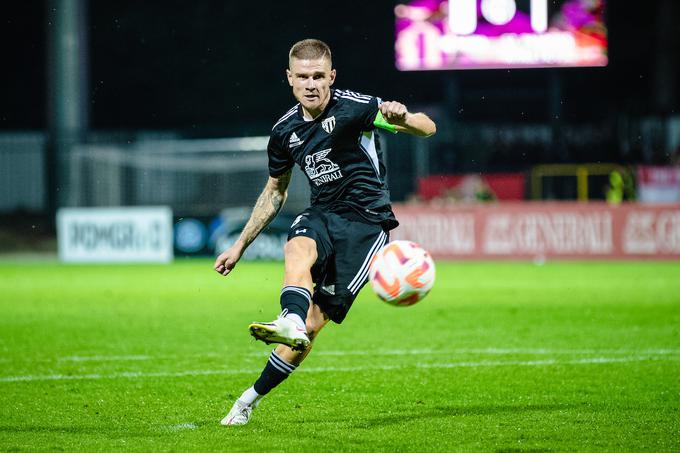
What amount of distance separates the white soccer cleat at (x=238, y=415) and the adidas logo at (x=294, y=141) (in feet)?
5.18

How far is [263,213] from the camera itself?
275 inches

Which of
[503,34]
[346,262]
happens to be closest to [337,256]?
[346,262]

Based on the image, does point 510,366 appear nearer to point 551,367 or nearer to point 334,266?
point 551,367

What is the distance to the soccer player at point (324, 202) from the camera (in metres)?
6.45

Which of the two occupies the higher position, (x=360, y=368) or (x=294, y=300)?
(x=294, y=300)

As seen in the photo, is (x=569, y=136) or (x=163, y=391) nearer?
(x=163, y=391)

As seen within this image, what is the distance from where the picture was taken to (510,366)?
8.96 metres

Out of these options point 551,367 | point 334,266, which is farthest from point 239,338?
point 334,266

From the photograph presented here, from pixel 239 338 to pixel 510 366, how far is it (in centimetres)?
327

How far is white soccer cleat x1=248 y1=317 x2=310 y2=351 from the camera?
5750 mm

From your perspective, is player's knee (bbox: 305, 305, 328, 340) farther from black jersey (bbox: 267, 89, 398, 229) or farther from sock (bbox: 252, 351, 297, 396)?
black jersey (bbox: 267, 89, 398, 229)

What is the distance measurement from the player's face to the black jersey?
15cm

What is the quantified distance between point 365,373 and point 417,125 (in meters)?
3.18

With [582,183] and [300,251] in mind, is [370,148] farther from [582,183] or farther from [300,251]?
[582,183]
